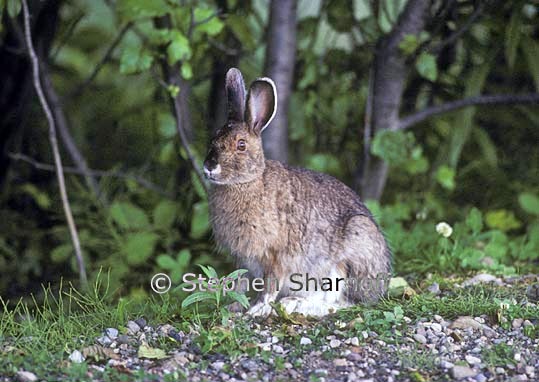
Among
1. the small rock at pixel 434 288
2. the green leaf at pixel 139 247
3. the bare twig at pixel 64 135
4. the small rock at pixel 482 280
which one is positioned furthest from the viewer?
the bare twig at pixel 64 135

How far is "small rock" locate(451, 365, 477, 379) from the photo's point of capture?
348 cm

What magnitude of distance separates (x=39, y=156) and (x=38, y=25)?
1.28 meters

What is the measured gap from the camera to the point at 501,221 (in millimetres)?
5938

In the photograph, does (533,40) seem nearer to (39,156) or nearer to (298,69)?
(298,69)

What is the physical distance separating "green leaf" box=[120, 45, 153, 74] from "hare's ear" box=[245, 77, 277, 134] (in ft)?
3.31

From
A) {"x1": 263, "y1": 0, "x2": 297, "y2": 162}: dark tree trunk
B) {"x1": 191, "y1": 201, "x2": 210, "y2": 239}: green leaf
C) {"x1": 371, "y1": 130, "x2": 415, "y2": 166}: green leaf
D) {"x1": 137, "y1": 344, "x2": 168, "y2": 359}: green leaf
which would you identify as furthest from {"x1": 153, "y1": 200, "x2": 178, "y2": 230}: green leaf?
{"x1": 137, "y1": 344, "x2": 168, "y2": 359}: green leaf

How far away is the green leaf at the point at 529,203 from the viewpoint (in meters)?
5.90

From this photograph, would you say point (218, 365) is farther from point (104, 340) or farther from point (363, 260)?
point (363, 260)

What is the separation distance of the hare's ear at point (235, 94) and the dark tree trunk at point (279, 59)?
132 centimetres

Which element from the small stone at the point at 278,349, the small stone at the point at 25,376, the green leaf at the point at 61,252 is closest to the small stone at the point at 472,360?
the small stone at the point at 278,349

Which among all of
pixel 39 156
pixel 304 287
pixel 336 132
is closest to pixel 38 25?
pixel 39 156

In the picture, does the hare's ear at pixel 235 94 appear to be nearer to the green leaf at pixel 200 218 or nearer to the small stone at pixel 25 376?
the green leaf at pixel 200 218

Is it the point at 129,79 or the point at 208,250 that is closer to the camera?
the point at 208,250

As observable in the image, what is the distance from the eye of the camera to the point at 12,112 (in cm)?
649
